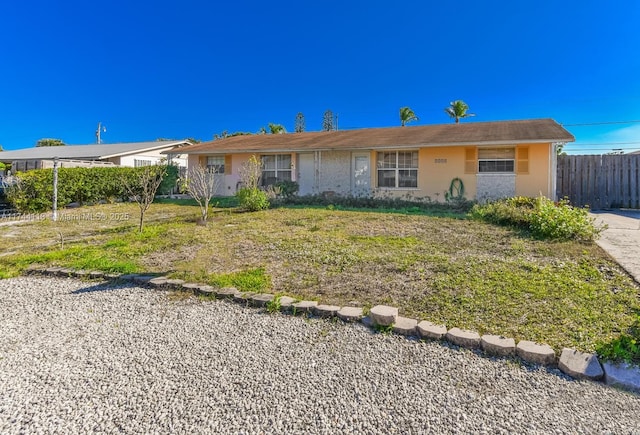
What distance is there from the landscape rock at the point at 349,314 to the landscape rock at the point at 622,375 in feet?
6.36

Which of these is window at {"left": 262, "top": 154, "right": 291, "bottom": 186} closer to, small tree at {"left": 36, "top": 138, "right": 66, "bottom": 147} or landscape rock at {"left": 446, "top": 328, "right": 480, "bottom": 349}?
landscape rock at {"left": 446, "top": 328, "right": 480, "bottom": 349}

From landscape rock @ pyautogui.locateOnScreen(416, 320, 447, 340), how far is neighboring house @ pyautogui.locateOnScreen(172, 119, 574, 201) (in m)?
11.0

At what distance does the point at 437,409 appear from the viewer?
86.2 inches

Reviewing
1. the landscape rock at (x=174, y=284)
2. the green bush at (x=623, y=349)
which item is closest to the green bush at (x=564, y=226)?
the green bush at (x=623, y=349)

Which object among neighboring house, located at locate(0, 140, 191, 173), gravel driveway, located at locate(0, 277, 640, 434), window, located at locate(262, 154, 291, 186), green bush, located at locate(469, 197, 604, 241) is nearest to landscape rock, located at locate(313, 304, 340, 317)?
gravel driveway, located at locate(0, 277, 640, 434)

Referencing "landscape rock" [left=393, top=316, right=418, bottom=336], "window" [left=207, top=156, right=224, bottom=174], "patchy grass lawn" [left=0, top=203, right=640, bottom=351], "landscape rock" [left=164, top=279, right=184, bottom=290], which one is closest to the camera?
"landscape rock" [left=393, top=316, right=418, bottom=336]

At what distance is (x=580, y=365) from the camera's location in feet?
8.41

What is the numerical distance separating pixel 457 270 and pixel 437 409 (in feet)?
9.45

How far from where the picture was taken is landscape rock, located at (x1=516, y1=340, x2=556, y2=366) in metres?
2.67

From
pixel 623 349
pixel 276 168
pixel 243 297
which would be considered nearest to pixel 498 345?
pixel 623 349

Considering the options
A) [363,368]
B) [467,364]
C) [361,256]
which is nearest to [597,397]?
[467,364]

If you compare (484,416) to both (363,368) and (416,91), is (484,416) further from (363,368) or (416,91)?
(416,91)

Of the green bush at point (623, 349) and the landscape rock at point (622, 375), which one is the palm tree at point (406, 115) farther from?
the landscape rock at point (622, 375)

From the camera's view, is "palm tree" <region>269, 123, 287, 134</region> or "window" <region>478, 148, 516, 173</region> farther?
"palm tree" <region>269, 123, 287, 134</region>
